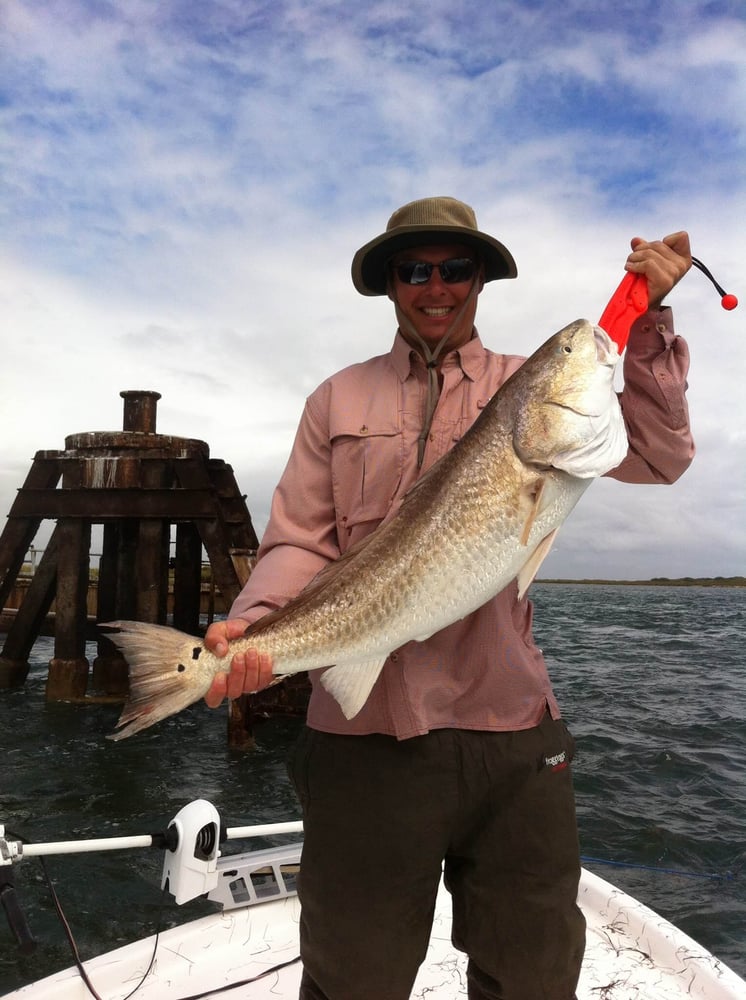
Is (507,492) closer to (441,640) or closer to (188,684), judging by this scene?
(441,640)

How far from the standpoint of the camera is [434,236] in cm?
303

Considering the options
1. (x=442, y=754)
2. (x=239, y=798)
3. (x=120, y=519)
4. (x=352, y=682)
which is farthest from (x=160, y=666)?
(x=120, y=519)

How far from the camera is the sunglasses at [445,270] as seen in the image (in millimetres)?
3010

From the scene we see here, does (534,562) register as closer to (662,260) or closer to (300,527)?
(300,527)

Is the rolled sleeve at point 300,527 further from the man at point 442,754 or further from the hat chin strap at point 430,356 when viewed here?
Answer: the hat chin strap at point 430,356

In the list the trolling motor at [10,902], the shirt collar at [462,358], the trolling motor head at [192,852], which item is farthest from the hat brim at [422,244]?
the trolling motor at [10,902]

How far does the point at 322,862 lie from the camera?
263 centimetres

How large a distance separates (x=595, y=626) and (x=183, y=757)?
3089cm

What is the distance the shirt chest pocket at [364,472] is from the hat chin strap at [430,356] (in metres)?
0.09

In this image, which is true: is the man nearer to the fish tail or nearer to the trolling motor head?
the fish tail

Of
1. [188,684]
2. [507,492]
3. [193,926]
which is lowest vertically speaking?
[193,926]

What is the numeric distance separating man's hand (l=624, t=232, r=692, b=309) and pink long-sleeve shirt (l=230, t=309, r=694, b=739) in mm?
146

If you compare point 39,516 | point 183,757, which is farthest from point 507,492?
point 39,516

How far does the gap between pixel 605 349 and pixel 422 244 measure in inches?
36.0
